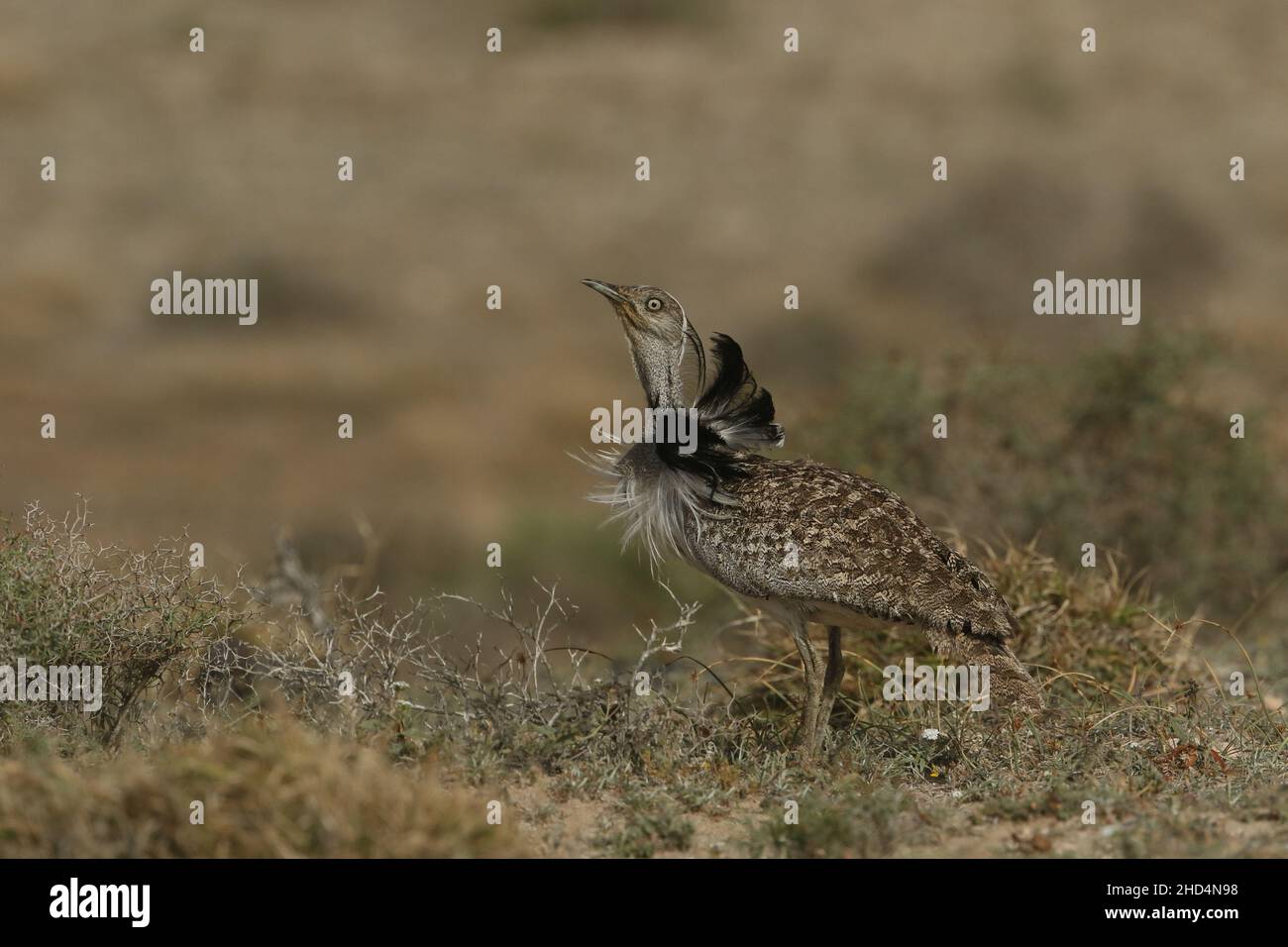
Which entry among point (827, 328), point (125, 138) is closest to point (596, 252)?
point (827, 328)

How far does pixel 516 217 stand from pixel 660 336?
26.0m

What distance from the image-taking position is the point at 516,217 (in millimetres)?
32594

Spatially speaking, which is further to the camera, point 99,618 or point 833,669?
point 833,669

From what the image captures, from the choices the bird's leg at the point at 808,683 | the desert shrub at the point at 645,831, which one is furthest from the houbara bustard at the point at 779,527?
the desert shrub at the point at 645,831

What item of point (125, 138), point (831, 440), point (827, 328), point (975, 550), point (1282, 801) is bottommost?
point (1282, 801)

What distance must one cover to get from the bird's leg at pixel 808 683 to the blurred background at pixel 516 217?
905cm

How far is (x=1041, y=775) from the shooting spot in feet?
20.4

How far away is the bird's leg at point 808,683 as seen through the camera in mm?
6629

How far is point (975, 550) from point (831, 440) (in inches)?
95.0

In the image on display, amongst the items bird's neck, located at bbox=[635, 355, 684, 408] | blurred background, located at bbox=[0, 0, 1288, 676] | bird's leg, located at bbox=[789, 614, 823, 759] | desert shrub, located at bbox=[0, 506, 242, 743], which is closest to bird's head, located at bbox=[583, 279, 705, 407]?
bird's neck, located at bbox=[635, 355, 684, 408]

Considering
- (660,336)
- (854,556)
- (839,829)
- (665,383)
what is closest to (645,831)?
(839,829)

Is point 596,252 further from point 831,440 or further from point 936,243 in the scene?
point 831,440

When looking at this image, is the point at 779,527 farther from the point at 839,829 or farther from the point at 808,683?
the point at 839,829

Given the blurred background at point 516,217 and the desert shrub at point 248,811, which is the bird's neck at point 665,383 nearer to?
the desert shrub at point 248,811
